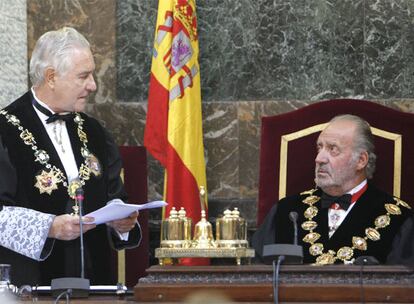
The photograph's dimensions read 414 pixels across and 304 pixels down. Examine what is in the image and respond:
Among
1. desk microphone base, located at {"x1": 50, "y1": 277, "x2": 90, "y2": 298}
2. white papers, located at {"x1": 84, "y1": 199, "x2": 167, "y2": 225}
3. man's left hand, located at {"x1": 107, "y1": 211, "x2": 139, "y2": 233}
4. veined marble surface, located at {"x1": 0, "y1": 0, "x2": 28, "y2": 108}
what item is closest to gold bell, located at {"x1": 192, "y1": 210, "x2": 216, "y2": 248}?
white papers, located at {"x1": 84, "y1": 199, "x2": 167, "y2": 225}

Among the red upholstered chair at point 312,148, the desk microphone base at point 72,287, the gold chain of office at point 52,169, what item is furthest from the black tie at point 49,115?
the desk microphone base at point 72,287

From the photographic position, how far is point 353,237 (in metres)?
6.21

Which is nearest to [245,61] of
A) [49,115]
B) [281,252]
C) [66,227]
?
[49,115]

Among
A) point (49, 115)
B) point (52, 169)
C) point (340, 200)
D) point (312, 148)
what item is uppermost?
point (49, 115)

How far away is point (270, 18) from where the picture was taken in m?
7.44

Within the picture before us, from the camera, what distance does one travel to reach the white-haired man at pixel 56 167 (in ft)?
19.3

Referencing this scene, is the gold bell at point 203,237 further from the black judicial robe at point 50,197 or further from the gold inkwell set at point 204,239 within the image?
the black judicial robe at point 50,197

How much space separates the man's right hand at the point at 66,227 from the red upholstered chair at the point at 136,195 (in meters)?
0.99

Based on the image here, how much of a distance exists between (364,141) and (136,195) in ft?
4.02

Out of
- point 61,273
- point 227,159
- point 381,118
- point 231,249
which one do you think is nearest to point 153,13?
point 227,159

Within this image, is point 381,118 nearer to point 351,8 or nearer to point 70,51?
point 351,8

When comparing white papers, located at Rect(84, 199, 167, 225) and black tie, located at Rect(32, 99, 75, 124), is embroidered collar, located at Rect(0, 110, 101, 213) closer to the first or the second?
black tie, located at Rect(32, 99, 75, 124)

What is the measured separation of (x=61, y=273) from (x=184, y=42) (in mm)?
1720

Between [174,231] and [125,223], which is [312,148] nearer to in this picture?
[125,223]
